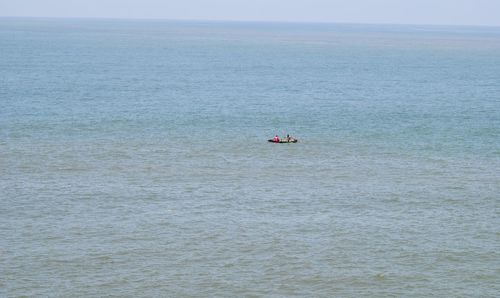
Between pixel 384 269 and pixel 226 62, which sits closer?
pixel 384 269

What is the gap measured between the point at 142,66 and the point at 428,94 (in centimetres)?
6689

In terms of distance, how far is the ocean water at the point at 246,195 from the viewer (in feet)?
153

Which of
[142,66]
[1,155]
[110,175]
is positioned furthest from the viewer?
[142,66]

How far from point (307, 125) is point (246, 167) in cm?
2384

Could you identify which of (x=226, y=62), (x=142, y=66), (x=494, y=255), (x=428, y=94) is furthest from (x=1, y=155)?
(x=226, y=62)

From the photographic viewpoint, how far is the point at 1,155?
243 feet

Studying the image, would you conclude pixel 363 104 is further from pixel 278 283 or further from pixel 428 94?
pixel 278 283

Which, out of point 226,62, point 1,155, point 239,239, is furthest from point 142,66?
point 239,239

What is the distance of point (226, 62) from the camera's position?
188 meters

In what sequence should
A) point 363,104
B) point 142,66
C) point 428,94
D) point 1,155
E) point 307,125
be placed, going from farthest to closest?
point 142,66 < point 428,94 < point 363,104 < point 307,125 < point 1,155

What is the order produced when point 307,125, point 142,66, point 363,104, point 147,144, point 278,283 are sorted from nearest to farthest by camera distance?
point 278,283 < point 147,144 < point 307,125 < point 363,104 < point 142,66

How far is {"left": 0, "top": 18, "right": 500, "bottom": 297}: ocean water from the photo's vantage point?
1837 inches

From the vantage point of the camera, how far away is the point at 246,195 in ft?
205

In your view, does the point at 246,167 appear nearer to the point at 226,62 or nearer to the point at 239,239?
the point at 239,239
